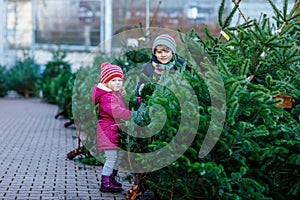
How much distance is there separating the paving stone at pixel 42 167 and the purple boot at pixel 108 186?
66 mm

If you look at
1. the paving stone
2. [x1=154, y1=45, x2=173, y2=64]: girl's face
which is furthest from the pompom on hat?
the paving stone

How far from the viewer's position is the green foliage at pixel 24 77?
69.2 ft

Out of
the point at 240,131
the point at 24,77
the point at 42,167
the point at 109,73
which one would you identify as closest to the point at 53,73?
the point at 24,77

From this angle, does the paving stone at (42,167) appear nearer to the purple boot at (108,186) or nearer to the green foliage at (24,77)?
the purple boot at (108,186)

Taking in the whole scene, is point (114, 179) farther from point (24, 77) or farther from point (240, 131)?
point (24, 77)

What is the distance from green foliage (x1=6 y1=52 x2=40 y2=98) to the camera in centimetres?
2108

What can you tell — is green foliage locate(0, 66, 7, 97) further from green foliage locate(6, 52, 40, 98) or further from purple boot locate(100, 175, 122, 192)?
purple boot locate(100, 175, 122, 192)

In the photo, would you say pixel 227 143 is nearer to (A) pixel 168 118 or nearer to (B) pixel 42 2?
(A) pixel 168 118

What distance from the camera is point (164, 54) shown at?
700 cm

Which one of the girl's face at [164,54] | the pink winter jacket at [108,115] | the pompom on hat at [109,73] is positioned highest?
the girl's face at [164,54]

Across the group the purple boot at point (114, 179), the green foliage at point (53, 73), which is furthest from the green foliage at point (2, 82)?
the purple boot at point (114, 179)

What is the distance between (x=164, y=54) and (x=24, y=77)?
14.8 m

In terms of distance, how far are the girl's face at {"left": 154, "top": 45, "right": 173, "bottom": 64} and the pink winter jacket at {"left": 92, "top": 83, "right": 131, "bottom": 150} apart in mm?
927

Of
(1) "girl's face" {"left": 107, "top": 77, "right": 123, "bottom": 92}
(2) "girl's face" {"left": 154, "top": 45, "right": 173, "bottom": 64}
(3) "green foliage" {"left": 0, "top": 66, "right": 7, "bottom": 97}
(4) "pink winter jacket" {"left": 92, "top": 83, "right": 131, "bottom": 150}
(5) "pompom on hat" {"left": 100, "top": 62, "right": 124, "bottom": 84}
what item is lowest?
(3) "green foliage" {"left": 0, "top": 66, "right": 7, "bottom": 97}
